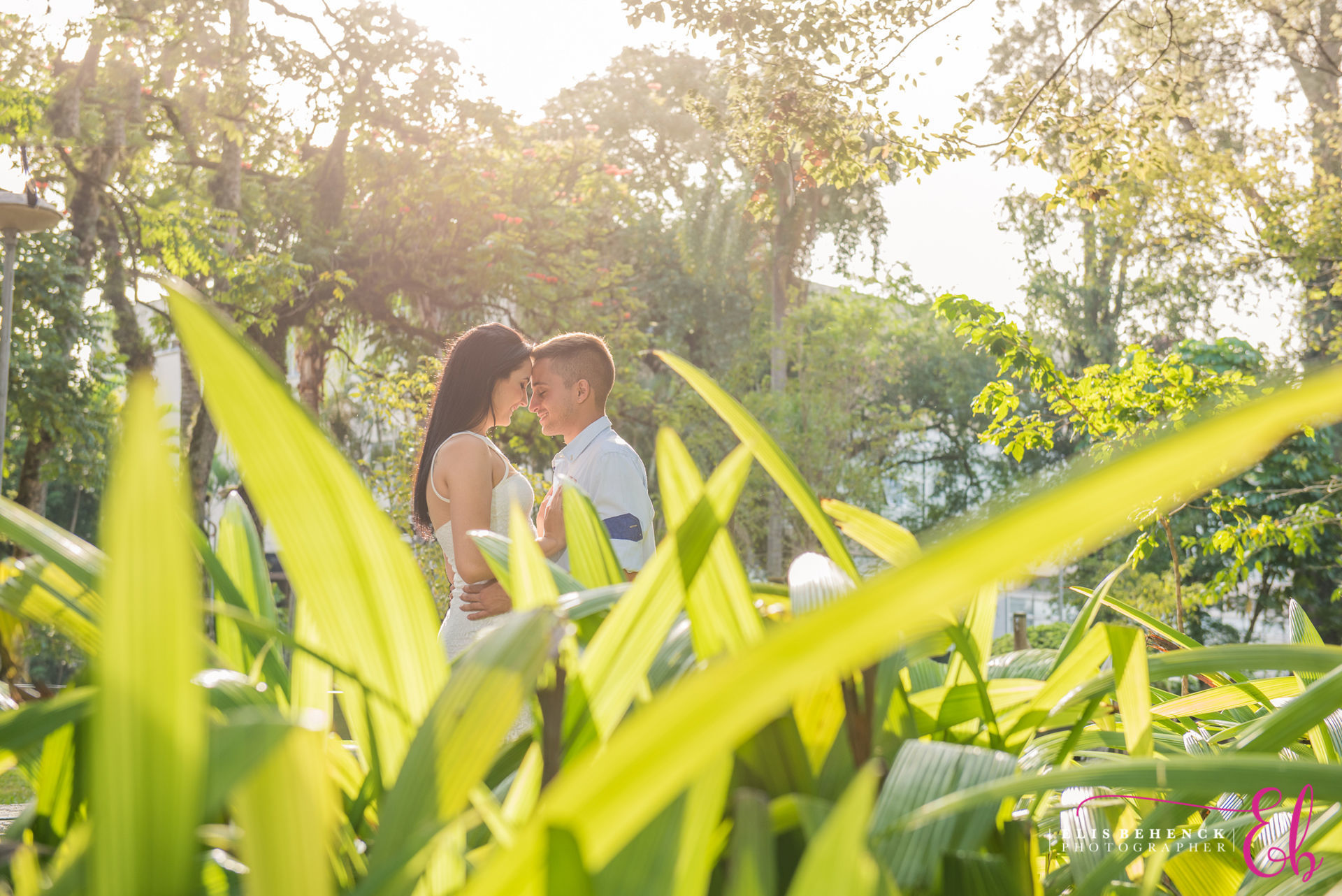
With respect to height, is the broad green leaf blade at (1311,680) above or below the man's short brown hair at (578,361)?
below

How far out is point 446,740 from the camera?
1.22 ft

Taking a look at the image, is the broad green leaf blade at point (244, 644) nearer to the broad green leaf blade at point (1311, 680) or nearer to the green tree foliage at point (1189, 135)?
the broad green leaf blade at point (1311, 680)

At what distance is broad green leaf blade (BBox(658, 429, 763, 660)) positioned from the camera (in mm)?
511

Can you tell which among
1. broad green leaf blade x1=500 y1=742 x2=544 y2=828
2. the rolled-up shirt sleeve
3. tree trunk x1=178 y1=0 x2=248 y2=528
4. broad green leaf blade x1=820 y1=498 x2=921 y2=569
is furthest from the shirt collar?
tree trunk x1=178 y1=0 x2=248 y2=528

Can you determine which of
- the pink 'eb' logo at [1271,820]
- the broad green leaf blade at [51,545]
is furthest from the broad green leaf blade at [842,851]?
the broad green leaf blade at [51,545]

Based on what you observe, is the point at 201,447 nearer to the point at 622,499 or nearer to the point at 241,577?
the point at 622,499

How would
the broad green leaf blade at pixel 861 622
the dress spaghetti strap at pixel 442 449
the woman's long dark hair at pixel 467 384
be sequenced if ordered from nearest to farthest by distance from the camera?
1. the broad green leaf blade at pixel 861 622
2. the dress spaghetti strap at pixel 442 449
3. the woman's long dark hair at pixel 467 384

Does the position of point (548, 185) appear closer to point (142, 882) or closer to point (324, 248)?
point (324, 248)

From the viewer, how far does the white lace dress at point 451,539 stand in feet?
7.57

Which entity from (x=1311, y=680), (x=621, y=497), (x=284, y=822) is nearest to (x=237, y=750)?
(x=284, y=822)

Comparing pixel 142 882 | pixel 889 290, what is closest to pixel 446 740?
pixel 142 882

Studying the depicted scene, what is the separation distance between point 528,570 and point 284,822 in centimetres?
23

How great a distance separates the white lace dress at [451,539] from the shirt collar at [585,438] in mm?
350

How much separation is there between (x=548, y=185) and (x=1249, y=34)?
25.6 ft
